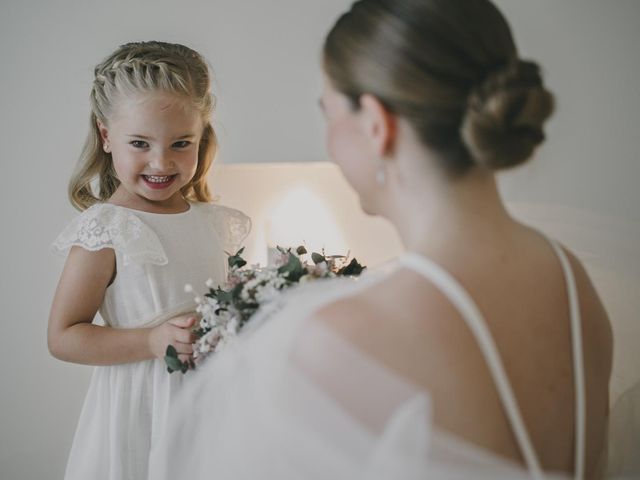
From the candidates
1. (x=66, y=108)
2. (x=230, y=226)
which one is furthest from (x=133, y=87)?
(x=66, y=108)

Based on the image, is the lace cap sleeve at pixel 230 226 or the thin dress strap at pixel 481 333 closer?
the thin dress strap at pixel 481 333

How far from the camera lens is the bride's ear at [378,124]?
850mm

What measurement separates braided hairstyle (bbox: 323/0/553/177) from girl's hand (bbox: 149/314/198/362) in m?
0.76

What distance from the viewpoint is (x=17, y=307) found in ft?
7.98

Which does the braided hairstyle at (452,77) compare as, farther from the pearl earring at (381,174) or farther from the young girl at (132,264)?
the young girl at (132,264)

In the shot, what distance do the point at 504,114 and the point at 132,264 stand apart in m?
1.02

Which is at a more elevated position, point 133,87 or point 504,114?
point 133,87

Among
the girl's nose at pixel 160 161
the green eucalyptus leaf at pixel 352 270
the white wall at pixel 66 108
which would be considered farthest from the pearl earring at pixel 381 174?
the white wall at pixel 66 108

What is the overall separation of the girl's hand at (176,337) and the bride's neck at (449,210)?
70cm

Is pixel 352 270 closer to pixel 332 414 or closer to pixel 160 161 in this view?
pixel 160 161

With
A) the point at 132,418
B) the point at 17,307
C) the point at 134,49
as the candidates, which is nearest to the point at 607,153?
the point at 134,49

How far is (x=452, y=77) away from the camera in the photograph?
0.82m

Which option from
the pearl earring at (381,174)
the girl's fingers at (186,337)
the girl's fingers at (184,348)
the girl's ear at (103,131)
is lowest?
the girl's fingers at (184,348)

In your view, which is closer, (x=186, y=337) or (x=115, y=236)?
(x=186, y=337)
